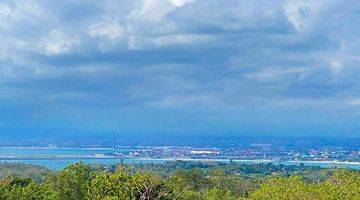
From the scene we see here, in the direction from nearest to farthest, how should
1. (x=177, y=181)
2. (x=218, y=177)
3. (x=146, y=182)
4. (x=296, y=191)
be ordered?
(x=296, y=191)
(x=146, y=182)
(x=177, y=181)
(x=218, y=177)

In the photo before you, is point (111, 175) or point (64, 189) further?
point (64, 189)

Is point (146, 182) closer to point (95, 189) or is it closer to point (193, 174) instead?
point (95, 189)

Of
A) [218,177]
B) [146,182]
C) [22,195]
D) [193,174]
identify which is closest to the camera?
[146,182]

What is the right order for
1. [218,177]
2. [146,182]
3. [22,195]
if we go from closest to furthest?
[146,182]
[22,195]
[218,177]

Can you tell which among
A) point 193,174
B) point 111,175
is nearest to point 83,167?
point 111,175

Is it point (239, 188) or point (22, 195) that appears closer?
point (22, 195)

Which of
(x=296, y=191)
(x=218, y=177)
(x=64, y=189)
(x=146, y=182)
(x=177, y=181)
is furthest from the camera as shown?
(x=218, y=177)

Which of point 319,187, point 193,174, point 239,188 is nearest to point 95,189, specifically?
point 319,187

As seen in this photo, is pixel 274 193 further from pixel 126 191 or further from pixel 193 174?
pixel 193 174
